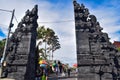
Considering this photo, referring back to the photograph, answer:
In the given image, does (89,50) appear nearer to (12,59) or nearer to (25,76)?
(25,76)

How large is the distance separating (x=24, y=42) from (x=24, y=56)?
1.16 m

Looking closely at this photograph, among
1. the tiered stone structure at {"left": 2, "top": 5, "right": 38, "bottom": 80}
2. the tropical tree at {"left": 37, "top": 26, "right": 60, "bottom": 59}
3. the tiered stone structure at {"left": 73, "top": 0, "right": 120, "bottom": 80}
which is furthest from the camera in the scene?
the tropical tree at {"left": 37, "top": 26, "right": 60, "bottom": 59}

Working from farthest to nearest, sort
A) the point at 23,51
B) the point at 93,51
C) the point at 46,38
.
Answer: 1. the point at 46,38
2. the point at 23,51
3. the point at 93,51

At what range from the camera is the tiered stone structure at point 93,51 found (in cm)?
1023

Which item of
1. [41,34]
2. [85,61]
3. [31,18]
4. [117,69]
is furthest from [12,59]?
[41,34]

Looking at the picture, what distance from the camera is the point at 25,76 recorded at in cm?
1084

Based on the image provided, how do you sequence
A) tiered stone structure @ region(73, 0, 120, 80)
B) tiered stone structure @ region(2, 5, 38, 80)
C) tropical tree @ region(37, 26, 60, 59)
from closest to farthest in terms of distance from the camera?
tiered stone structure @ region(73, 0, 120, 80), tiered stone structure @ region(2, 5, 38, 80), tropical tree @ region(37, 26, 60, 59)

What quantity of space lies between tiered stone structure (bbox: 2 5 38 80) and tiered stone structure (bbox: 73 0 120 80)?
12.1 ft

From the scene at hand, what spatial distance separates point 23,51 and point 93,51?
5.25 metres

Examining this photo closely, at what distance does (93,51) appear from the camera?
10.8 m

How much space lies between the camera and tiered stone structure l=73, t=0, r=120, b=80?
10234 mm

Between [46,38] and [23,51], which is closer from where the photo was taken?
[23,51]

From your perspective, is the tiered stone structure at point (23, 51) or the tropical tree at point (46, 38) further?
the tropical tree at point (46, 38)

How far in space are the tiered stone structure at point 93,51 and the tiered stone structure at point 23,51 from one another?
12.1 ft
